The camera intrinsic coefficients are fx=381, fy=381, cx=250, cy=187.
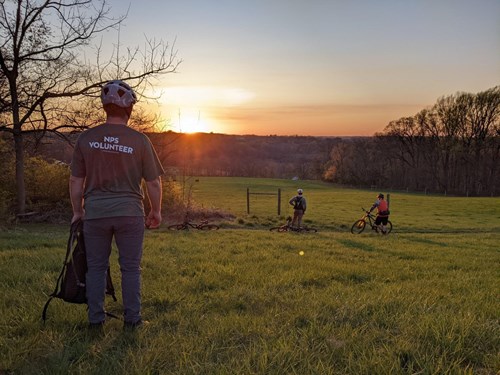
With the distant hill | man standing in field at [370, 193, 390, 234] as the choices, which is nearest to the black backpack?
the distant hill

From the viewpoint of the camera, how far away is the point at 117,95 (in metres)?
3.46

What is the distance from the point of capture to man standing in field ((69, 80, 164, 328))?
337 centimetres

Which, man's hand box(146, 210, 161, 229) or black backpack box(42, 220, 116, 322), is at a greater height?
man's hand box(146, 210, 161, 229)

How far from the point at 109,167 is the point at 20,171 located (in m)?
14.8

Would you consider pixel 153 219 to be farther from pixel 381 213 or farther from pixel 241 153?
pixel 241 153

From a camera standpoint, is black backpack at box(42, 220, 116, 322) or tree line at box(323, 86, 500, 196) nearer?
black backpack at box(42, 220, 116, 322)

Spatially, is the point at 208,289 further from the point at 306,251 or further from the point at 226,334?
the point at 306,251

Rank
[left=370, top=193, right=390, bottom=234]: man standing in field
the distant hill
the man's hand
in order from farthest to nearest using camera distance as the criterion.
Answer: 1. the distant hill
2. [left=370, top=193, right=390, bottom=234]: man standing in field
3. the man's hand

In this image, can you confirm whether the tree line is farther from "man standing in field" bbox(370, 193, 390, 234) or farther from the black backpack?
the black backpack

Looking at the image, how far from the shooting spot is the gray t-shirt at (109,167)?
3355 millimetres

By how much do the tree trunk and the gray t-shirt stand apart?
47.0ft

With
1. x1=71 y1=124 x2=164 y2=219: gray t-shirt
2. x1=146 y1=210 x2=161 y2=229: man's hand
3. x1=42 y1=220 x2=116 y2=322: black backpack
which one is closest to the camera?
x1=71 y1=124 x2=164 y2=219: gray t-shirt

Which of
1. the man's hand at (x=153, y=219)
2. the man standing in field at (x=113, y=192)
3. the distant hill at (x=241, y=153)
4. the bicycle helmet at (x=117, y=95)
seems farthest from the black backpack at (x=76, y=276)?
A: the distant hill at (x=241, y=153)

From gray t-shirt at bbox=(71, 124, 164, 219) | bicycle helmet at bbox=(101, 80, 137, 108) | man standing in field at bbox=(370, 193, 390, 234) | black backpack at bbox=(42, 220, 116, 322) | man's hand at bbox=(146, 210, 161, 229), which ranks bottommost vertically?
man standing in field at bbox=(370, 193, 390, 234)
